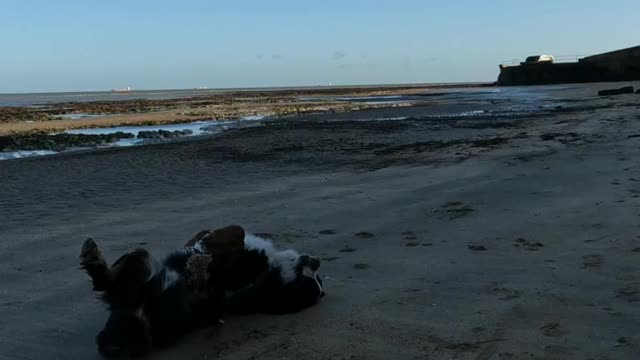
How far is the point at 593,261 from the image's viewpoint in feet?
12.8

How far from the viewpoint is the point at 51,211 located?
6832 millimetres

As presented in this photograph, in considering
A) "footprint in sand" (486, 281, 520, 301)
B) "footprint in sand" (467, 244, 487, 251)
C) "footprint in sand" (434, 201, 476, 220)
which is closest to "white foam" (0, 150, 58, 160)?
"footprint in sand" (434, 201, 476, 220)

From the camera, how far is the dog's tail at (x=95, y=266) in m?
2.74

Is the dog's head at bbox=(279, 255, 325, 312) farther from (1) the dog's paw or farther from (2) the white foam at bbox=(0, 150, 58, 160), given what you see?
(2) the white foam at bbox=(0, 150, 58, 160)

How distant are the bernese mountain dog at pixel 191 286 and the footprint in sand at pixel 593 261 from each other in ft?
5.43

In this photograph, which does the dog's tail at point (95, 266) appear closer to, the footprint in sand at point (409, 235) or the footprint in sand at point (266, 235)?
the footprint in sand at point (266, 235)

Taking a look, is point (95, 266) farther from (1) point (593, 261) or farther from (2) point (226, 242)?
(1) point (593, 261)

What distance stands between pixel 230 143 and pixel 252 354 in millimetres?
11844

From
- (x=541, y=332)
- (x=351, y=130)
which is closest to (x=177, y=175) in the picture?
(x=541, y=332)

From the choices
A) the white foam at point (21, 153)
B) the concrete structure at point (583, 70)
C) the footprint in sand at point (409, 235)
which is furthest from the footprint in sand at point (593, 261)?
the concrete structure at point (583, 70)

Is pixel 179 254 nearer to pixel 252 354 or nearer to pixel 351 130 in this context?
pixel 252 354

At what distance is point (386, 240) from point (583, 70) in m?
→ 64.9

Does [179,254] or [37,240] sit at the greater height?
[179,254]

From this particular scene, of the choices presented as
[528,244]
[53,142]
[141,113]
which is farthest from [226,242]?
[141,113]
